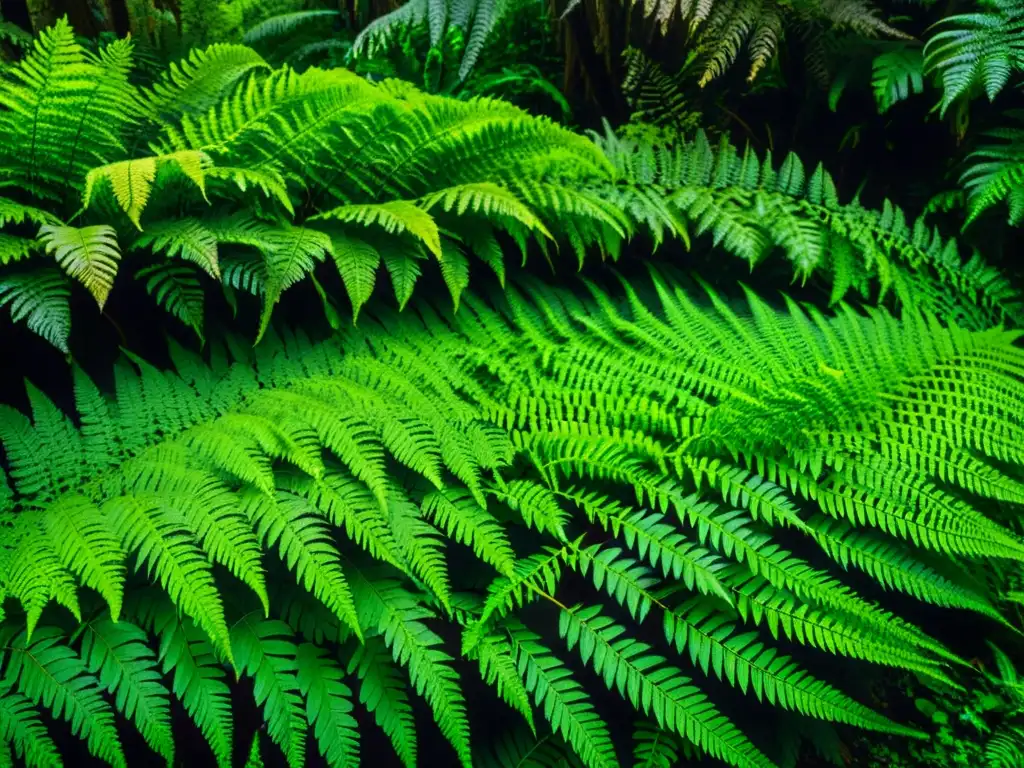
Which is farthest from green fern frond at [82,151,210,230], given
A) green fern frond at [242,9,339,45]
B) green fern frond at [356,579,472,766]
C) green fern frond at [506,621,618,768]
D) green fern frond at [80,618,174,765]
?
green fern frond at [242,9,339,45]

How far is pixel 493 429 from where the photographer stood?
1.90 metres

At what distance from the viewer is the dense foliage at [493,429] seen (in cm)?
151

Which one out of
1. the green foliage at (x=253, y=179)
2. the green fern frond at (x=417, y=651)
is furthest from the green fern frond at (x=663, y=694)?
the green foliage at (x=253, y=179)

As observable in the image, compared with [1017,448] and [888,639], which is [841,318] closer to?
[1017,448]

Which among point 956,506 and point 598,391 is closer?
point 956,506

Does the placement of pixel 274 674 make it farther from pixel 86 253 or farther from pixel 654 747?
pixel 86 253

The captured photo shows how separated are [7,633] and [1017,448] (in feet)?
7.95

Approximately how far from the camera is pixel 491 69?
9.84ft

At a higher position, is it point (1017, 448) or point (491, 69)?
point (491, 69)

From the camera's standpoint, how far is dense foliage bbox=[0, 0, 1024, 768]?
1507 millimetres

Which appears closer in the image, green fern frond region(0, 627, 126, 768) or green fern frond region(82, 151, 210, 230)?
green fern frond region(0, 627, 126, 768)

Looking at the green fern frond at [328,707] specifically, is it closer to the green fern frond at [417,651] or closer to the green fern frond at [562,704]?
the green fern frond at [417,651]

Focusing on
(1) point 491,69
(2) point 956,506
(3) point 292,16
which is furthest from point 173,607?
(3) point 292,16

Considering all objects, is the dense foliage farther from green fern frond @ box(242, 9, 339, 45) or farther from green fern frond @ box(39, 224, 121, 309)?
green fern frond @ box(242, 9, 339, 45)
